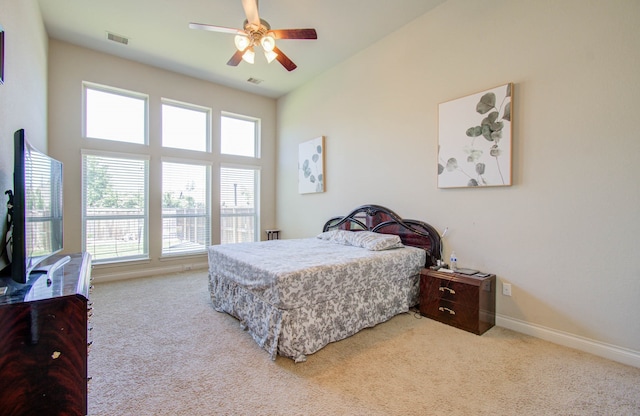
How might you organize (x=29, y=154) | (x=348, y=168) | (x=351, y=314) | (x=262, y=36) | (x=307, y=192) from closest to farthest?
1. (x=29, y=154)
2. (x=351, y=314)
3. (x=262, y=36)
4. (x=348, y=168)
5. (x=307, y=192)

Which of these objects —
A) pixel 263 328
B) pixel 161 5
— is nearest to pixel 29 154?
pixel 263 328

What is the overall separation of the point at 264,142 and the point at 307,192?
1639 mm

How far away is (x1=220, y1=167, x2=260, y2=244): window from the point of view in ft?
17.8

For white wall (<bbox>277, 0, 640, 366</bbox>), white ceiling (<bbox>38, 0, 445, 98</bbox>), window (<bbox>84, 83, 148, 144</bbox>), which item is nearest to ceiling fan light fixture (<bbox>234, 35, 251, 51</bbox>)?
white ceiling (<bbox>38, 0, 445, 98</bbox>)

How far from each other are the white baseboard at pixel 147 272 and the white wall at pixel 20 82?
1939mm

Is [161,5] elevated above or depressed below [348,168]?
above

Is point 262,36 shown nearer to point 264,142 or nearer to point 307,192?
point 307,192

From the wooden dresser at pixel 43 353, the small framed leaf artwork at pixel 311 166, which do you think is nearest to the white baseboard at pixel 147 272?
the small framed leaf artwork at pixel 311 166

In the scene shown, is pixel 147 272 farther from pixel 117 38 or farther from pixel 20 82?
pixel 117 38

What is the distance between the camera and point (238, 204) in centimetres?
564

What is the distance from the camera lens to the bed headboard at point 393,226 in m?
3.23

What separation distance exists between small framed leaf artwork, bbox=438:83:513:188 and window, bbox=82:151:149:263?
4495mm

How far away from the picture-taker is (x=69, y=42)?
12.9 ft

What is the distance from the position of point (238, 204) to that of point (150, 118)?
208 centimetres
